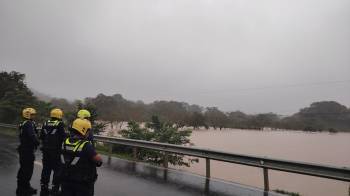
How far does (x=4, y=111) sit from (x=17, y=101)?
4.15 ft

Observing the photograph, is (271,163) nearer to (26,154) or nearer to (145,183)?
(145,183)

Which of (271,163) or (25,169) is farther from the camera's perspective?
(271,163)

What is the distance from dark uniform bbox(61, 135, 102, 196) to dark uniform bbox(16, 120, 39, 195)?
276cm

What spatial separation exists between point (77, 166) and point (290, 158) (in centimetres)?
1077

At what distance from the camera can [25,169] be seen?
23.3ft

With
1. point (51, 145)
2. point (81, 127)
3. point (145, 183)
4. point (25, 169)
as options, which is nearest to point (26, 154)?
point (25, 169)

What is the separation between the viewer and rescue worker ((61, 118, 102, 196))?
4641 mm

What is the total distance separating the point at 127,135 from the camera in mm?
16688

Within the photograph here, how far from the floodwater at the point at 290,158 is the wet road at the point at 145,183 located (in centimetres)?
134

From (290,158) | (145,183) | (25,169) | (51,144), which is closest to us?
(51,144)

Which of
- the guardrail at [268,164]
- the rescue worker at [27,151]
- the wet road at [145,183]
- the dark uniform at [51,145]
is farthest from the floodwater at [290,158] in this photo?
the rescue worker at [27,151]

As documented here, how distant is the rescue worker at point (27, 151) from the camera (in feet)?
23.0

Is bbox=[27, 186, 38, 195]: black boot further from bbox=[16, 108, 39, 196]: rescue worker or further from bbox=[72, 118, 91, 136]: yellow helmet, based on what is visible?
bbox=[72, 118, 91, 136]: yellow helmet

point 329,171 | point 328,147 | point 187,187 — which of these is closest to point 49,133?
point 187,187
